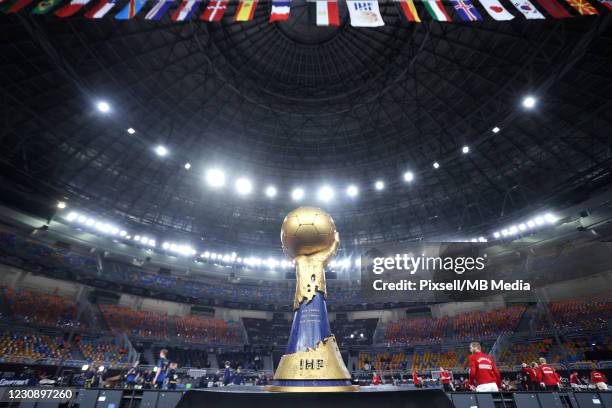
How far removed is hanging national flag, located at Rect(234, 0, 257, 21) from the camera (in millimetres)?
9797

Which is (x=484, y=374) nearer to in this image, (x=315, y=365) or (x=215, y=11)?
(x=315, y=365)

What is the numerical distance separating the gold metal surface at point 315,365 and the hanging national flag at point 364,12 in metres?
8.76

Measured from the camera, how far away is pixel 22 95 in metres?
19.4

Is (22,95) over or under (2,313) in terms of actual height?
over

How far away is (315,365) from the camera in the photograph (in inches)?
188

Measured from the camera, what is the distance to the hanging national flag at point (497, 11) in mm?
9234

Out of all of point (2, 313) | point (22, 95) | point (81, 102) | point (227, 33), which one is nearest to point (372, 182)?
point (227, 33)

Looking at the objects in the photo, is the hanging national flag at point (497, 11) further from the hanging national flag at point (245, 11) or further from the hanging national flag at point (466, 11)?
the hanging national flag at point (245, 11)

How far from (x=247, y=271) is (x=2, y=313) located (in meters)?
23.4

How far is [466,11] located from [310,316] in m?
11.1

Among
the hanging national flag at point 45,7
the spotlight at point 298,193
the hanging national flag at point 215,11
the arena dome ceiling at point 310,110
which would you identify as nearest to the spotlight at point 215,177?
the arena dome ceiling at point 310,110

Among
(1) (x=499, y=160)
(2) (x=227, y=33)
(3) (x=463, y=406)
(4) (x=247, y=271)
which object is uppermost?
(2) (x=227, y=33)

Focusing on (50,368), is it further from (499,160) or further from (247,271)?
(499,160)

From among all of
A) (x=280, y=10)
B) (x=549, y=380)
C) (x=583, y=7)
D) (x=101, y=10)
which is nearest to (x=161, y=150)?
(x=101, y=10)
